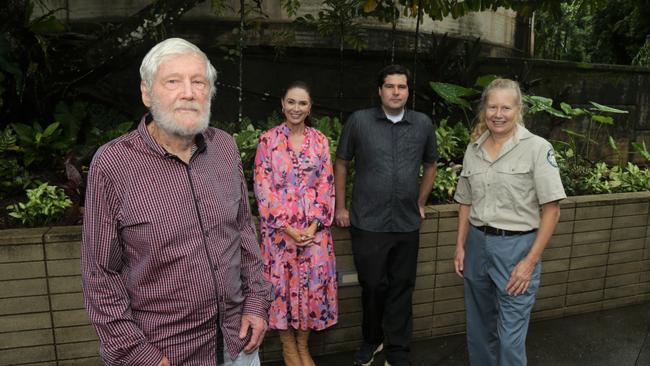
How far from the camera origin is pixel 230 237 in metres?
1.88

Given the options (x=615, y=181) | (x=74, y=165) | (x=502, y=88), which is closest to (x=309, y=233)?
(x=502, y=88)

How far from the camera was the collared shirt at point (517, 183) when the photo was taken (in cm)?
260

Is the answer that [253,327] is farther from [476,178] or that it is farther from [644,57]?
[644,57]

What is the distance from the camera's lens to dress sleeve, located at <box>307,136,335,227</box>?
316 cm

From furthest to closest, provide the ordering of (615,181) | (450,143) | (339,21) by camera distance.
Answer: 1. (339,21)
2. (450,143)
3. (615,181)

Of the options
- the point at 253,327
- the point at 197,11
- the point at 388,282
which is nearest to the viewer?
the point at 253,327

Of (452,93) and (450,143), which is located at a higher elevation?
(452,93)

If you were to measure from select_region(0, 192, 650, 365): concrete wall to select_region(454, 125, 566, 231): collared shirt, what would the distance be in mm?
983

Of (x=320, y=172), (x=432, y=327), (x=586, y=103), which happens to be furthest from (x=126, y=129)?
(x=586, y=103)

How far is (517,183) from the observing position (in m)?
2.69

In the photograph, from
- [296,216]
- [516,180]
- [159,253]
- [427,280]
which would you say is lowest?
[427,280]

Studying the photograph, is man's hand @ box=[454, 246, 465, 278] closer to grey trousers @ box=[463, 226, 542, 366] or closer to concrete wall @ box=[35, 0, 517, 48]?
grey trousers @ box=[463, 226, 542, 366]

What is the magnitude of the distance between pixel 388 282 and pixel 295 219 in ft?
2.67

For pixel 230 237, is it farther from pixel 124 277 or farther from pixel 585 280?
pixel 585 280
